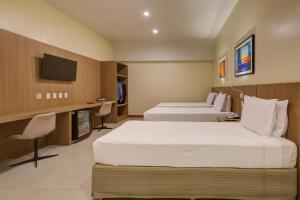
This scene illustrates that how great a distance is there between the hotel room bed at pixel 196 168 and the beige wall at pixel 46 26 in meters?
2.78

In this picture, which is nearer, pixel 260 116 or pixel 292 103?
pixel 292 103

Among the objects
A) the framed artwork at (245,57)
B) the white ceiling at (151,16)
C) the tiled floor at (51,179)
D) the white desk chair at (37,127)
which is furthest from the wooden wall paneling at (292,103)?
the white desk chair at (37,127)

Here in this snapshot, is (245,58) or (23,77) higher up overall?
(245,58)

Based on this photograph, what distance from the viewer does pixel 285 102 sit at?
213 centimetres

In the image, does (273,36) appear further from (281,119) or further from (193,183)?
(193,183)

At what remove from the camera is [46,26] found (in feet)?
14.3

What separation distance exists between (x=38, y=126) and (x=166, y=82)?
5711mm

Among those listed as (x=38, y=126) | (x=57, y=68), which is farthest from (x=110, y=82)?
(x=38, y=126)

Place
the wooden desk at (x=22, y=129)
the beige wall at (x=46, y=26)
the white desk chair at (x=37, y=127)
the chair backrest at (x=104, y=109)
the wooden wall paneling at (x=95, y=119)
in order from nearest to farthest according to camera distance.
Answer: the white desk chair at (x=37, y=127), the wooden desk at (x=22, y=129), the beige wall at (x=46, y=26), the chair backrest at (x=104, y=109), the wooden wall paneling at (x=95, y=119)

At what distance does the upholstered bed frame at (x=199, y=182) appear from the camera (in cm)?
189

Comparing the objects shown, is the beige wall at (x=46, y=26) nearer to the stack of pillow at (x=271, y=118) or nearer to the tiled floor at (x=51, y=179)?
the tiled floor at (x=51, y=179)

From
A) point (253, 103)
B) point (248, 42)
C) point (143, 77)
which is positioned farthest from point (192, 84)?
point (253, 103)

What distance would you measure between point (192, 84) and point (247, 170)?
641 centimetres

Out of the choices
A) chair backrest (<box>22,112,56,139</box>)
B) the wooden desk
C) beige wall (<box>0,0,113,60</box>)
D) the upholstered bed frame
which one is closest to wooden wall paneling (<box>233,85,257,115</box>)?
the upholstered bed frame
